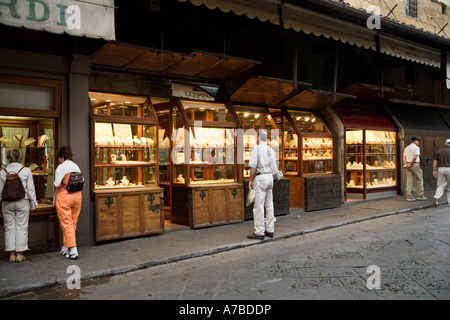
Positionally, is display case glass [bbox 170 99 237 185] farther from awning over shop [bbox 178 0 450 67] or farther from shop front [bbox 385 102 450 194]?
shop front [bbox 385 102 450 194]

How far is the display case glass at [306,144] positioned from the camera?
37.9ft

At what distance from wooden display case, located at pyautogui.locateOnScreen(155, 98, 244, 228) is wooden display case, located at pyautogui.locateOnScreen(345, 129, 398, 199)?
473 cm

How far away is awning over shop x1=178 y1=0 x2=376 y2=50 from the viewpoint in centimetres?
755

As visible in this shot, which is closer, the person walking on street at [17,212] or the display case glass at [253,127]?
the person walking on street at [17,212]

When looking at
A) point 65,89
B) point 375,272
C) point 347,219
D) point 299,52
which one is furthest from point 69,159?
point 299,52

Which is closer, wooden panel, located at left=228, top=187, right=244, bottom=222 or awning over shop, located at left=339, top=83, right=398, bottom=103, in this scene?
wooden panel, located at left=228, top=187, right=244, bottom=222

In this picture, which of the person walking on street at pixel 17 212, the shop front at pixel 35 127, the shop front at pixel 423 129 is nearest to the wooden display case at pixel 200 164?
the shop front at pixel 35 127

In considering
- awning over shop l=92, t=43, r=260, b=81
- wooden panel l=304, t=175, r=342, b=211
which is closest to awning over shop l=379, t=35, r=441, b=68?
wooden panel l=304, t=175, r=342, b=211

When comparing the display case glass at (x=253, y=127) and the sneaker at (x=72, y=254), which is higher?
the display case glass at (x=253, y=127)

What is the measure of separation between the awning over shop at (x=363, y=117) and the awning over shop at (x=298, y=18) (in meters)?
2.86

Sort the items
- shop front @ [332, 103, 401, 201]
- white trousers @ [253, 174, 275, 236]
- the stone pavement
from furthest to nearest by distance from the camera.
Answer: shop front @ [332, 103, 401, 201], white trousers @ [253, 174, 275, 236], the stone pavement

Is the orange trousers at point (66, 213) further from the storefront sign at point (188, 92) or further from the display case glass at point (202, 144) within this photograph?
the storefront sign at point (188, 92)

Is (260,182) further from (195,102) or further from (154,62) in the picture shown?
(154,62)

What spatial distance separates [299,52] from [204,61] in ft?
15.1
